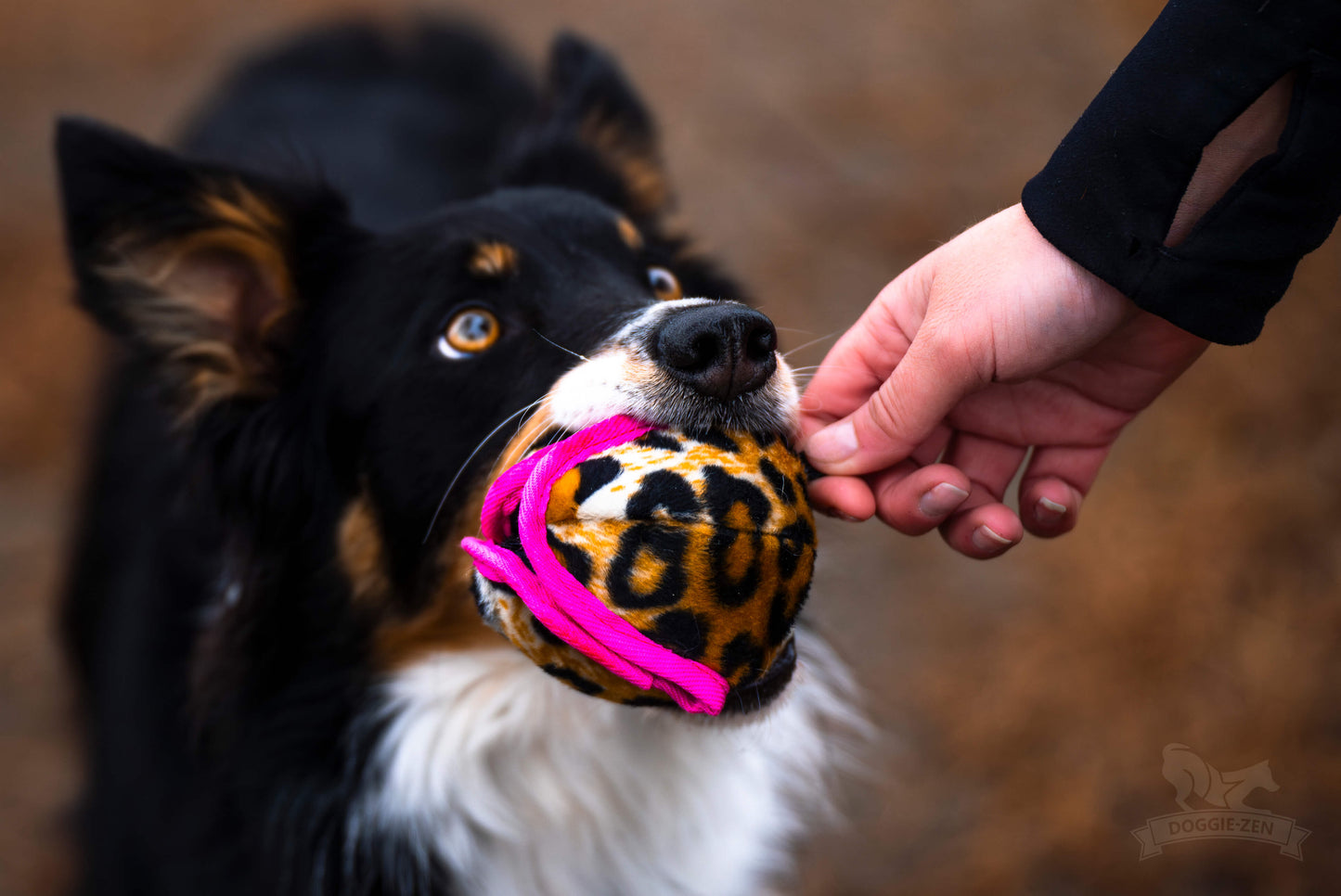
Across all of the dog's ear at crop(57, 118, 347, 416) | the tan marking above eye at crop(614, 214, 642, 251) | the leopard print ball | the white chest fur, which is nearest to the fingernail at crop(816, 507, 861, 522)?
the leopard print ball

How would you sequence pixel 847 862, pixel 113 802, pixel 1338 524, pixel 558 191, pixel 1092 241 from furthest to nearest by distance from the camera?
pixel 1338 524, pixel 847 862, pixel 113 802, pixel 558 191, pixel 1092 241

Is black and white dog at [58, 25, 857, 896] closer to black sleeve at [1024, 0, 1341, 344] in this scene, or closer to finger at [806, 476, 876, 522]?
finger at [806, 476, 876, 522]

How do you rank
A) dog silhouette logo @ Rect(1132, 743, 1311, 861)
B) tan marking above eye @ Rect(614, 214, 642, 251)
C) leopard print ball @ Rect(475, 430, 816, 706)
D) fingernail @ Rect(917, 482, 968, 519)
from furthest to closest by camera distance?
dog silhouette logo @ Rect(1132, 743, 1311, 861) → tan marking above eye @ Rect(614, 214, 642, 251) → fingernail @ Rect(917, 482, 968, 519) → leopard print ball @ Rect(475, 430, 816, 706)

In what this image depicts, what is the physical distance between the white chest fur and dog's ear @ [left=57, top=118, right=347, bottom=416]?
2.64 ft

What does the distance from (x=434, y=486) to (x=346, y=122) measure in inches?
92.2

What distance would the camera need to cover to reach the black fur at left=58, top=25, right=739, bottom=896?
1992mm

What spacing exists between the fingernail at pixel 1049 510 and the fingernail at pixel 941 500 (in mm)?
272

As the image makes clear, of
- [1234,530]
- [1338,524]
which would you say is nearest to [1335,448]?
[1338,524]

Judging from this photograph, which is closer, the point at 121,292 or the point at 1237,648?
the point at 121,292

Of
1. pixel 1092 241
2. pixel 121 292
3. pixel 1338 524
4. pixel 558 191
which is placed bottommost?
pixel 1338 524

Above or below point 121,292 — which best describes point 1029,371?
above

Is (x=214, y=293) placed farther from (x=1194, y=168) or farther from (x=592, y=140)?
(x=1194, y=168)

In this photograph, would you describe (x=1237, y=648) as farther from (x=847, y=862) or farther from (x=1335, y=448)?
(x=847, y=862)

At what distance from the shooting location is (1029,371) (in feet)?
5.37
